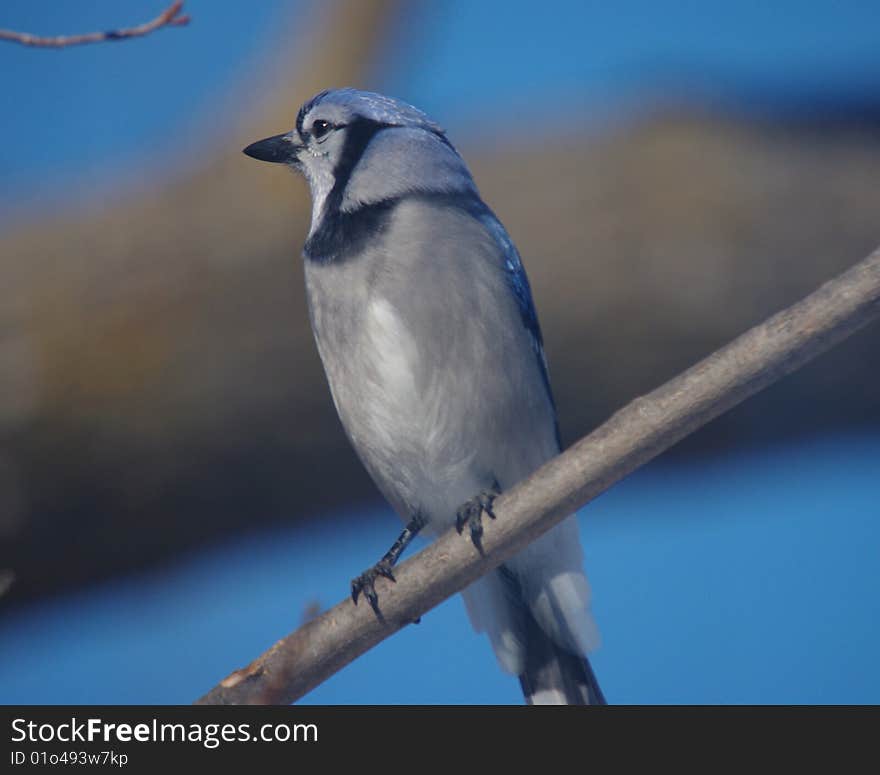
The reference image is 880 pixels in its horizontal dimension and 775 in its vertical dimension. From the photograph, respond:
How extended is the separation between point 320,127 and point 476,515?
0.81m

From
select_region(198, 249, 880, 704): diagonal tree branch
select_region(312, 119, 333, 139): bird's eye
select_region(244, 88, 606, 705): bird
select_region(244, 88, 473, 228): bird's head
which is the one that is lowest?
select_region(198, 249, 880, 704): diagonal tree branch

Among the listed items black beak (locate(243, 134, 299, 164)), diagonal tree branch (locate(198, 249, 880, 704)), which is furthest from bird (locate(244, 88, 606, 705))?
diagonal tree branch (locate(198, 249, 880, 704))

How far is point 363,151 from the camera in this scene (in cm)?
199

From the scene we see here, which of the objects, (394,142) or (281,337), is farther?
(281,337)

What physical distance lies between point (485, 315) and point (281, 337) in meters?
0.75

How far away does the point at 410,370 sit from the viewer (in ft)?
6.21

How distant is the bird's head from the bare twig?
1.58 feet

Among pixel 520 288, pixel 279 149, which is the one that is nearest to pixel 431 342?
pixel 520 288

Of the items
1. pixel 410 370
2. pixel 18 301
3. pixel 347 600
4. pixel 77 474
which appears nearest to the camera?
pixel 347 600

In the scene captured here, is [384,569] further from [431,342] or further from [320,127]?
[320,127]

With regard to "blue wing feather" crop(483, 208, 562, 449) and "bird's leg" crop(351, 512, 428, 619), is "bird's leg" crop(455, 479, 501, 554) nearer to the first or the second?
"bird's leg" crop(351, 512, 428, 619)

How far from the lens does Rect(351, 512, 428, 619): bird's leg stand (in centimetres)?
158
